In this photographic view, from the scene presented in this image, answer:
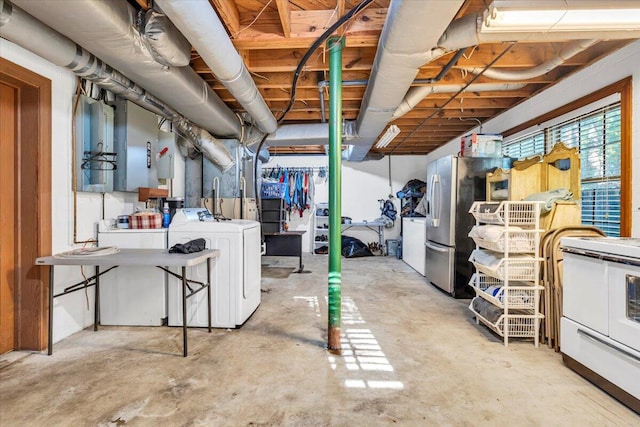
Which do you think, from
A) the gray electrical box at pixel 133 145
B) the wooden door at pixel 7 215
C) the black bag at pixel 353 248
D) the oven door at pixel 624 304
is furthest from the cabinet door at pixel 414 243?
the wooden door at pixel 7 215

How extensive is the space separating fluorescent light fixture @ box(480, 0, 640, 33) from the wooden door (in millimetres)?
3458

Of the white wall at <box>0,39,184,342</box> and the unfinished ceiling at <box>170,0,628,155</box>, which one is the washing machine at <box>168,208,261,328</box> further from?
the unfinished ceiling at <box>170,0,628,155</box>

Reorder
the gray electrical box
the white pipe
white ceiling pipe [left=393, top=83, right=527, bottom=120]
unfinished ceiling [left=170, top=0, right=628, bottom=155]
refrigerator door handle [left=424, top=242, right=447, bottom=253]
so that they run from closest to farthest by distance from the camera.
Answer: the white pipe → unfinished ceiling [left=170, top=0, right=628, bottom=155] → the gray electrical box → white ceiling pipe [left=393, top=83, right=527, bottom=120] → refrigerator door handle [left=424, top=242, right=447, bottom=253]

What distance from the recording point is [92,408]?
1695 millimetres

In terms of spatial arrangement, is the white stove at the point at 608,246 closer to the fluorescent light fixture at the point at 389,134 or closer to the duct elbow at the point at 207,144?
the fluorescent light fixture at the point at 389,134

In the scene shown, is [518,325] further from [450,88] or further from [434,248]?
[450,88]

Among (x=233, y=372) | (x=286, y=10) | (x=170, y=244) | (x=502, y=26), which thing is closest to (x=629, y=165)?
(x=502, y=26)

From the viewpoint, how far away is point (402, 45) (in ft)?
6.93

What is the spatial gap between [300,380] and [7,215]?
2.51m

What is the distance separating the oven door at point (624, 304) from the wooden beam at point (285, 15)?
2.66 metres

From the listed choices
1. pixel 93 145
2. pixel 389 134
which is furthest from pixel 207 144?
pixel 389 134

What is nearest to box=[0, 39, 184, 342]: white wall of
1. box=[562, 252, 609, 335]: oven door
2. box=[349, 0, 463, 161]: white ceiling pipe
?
box=[349, 0, 463, 161]: white ceiling pipe

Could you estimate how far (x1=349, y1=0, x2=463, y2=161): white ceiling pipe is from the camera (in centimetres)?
173

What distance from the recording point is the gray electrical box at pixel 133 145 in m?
2.88
